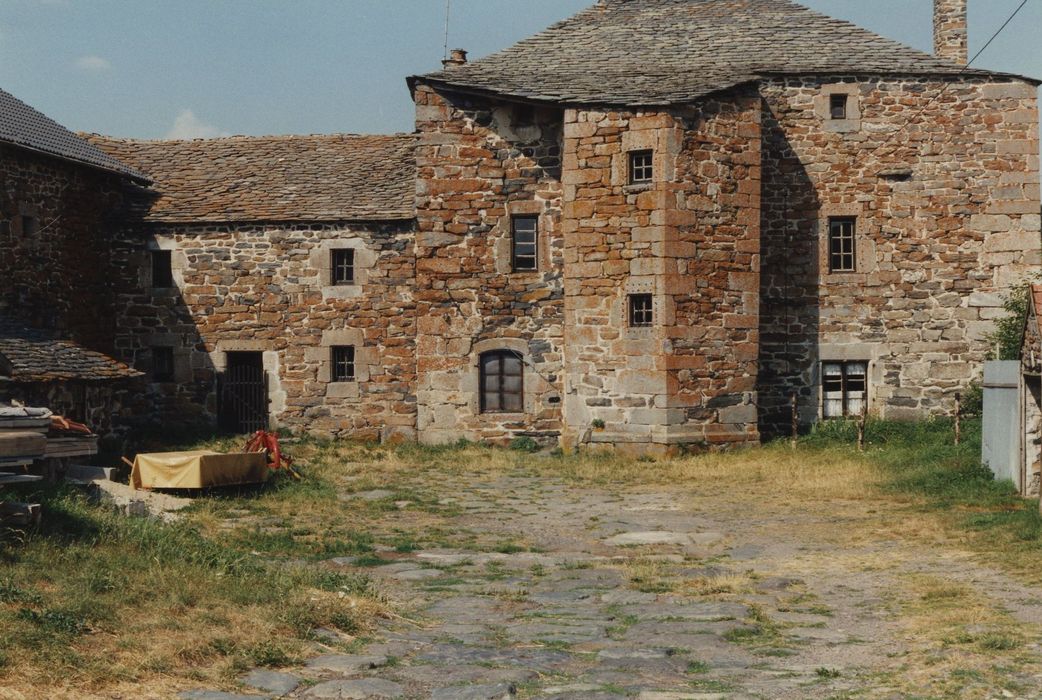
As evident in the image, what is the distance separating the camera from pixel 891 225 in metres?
21.4

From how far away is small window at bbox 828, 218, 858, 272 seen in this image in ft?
70.7

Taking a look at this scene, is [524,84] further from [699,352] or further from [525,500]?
[525,500]

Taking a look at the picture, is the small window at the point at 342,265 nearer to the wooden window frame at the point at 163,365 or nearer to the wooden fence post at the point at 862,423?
the wooden window frame at the point at 163,365

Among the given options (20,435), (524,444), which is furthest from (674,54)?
(20,435)

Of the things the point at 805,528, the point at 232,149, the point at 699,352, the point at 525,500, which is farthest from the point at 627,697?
the point at 232,149

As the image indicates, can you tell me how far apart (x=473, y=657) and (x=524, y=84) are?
601 inches

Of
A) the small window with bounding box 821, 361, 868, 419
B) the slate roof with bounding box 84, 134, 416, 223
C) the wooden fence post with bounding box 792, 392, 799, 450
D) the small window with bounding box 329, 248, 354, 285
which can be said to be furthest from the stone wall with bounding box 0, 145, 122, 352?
the small window with bounding box 821, 361, 868, 419

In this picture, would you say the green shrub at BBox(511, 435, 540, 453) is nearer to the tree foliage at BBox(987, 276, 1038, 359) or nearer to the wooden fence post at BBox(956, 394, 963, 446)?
the wooden fence post at BBox(956, 394, 963, 446)

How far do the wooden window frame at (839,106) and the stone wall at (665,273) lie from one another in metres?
2.27

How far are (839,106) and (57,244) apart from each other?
606 inches

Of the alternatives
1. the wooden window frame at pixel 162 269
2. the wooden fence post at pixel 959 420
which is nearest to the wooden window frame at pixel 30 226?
the wooden window frame at pixel 162 269

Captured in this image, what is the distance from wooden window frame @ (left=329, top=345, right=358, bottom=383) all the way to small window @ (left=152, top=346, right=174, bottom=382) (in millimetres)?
3446

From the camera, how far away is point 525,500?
15656 mm

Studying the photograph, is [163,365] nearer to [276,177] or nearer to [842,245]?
[276,177]
